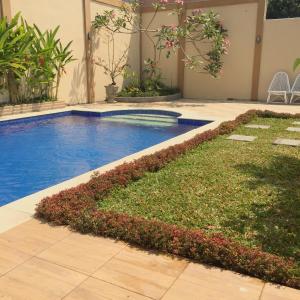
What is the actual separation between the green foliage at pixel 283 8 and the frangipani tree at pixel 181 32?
2139 cm

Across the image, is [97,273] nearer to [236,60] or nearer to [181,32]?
[181,32]

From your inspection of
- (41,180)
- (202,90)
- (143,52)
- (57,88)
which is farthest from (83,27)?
(41,180)

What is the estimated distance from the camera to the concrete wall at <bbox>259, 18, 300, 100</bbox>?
1291 cm

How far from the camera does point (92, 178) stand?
14.3ft

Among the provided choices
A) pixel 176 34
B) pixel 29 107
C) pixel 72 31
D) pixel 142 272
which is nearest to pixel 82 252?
pixel 142 272

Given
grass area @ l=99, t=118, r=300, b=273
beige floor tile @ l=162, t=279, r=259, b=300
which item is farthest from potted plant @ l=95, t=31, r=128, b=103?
beige floor tile @ l=162, t=279, r=259, b=300

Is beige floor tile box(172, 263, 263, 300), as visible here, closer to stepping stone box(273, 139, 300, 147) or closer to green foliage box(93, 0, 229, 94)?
stepping stone box(273, 139, 300, 147)

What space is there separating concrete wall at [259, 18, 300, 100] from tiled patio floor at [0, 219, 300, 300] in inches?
482

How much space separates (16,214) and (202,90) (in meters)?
12.5

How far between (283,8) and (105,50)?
24.6 meters

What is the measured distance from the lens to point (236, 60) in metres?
14.0

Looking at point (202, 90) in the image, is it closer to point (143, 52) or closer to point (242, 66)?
point (242, 66)

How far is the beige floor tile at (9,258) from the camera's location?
8.46 feet

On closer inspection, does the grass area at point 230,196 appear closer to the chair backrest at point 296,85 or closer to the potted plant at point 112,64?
the chair backrest at point 296,85
